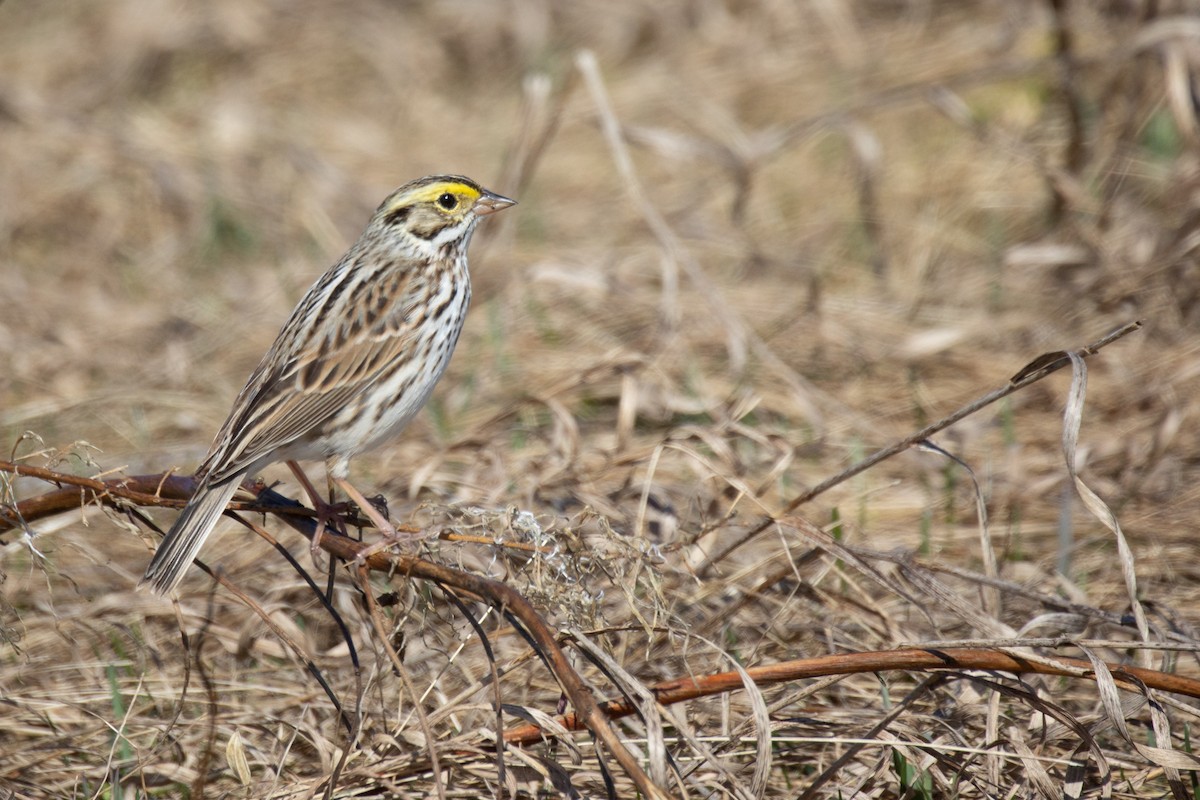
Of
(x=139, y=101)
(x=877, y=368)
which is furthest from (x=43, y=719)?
(x=139, y=101)

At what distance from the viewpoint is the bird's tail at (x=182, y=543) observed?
11.0ft

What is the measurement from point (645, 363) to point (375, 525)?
1.88 meters

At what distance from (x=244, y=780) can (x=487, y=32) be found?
8.51 metres

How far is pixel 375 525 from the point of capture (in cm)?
359

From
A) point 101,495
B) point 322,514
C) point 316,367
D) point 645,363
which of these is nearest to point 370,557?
point 322,514

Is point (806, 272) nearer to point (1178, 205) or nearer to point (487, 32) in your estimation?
point (1178, 205)

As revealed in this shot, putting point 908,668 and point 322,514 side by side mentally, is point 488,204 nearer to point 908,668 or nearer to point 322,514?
point 322,514

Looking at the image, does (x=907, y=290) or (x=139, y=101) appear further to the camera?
(x=139, y=101)

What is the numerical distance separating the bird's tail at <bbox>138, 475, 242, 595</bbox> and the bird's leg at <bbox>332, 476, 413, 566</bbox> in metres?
0.36

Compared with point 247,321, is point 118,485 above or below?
above

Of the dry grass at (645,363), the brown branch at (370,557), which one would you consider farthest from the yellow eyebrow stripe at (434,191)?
the brown branch at (370,557)

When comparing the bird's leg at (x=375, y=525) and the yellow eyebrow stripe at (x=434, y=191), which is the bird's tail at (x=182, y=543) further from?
the yellow eyebrow stripe at (x=434, y=191)

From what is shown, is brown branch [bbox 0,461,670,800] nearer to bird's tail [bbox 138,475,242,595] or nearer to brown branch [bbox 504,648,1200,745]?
bird's tail [bbox 138,475,242,595]

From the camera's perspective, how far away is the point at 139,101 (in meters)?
10.1
